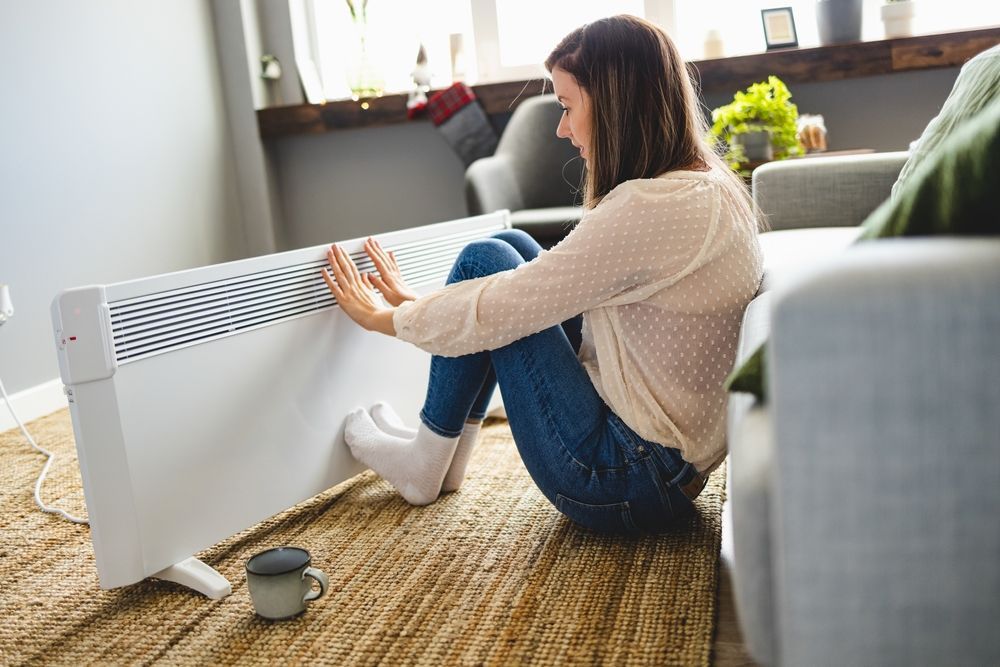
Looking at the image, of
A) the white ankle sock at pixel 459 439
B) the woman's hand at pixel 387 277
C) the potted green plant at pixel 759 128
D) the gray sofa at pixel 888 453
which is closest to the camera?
the gray sofa at pixel 888 453

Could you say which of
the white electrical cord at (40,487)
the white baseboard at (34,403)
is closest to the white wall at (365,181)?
the white baseboard at (34,403)

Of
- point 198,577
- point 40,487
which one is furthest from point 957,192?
point 40,487

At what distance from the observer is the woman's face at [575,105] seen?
1.34m

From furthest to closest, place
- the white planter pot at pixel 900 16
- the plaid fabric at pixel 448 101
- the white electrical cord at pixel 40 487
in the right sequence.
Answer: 1. the plaid fabric at pixel 448 101
2. the white planter pot at pixel 900 16
3. the white electrical cord at pixel 40 487

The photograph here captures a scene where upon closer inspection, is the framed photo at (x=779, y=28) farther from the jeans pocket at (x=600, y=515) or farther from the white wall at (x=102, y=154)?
the jeans pocket at (x=600, y=515)

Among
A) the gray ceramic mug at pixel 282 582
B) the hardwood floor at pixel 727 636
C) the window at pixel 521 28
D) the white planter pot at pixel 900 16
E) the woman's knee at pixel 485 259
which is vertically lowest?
the hardwood floor at pixel 727 636

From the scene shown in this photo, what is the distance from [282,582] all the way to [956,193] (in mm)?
950

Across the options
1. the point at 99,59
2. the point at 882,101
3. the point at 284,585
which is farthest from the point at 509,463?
the point at 882,101

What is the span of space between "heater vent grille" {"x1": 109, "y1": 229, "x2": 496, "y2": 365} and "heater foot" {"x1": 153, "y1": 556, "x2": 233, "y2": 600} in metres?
0.34

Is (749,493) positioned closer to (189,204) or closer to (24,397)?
(24,397)

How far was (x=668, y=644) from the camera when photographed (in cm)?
118

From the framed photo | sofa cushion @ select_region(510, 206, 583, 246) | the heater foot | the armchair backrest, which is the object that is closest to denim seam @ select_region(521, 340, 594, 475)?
the heater foot

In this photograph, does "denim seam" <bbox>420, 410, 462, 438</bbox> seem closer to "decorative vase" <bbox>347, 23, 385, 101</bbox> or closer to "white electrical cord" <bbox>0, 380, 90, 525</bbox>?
"white electrical cord" <bbox>0, 380, 90, 525</bbox>

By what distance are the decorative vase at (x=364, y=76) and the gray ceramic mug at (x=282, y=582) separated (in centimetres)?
279
